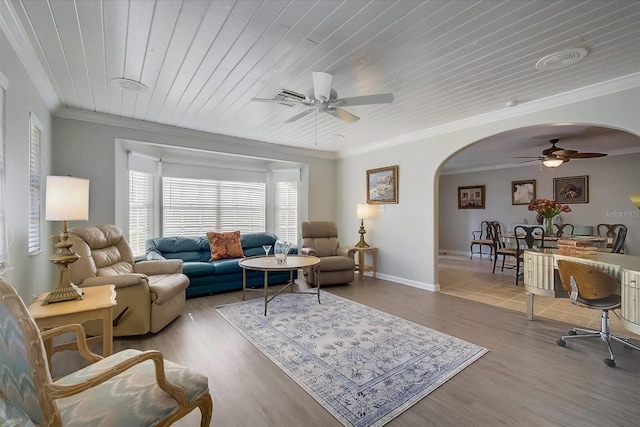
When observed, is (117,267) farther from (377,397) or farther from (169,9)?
(377,397)

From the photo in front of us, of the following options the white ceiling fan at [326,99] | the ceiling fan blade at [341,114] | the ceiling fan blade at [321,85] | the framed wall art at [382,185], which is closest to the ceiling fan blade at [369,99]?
the white ceiling fan at [326,99]

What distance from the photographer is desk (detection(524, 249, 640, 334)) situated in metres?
2.20

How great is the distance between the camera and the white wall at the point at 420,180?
9.81 ft

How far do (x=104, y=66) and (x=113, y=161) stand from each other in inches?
70.5

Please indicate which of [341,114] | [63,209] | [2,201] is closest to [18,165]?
[2,201]

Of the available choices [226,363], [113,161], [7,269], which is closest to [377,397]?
[226,363]

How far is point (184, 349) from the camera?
2.61m

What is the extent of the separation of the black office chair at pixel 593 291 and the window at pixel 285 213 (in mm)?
4624

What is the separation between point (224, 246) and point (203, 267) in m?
0.73

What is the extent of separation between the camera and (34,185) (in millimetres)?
2861

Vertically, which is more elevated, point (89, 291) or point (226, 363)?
point (89, 291)

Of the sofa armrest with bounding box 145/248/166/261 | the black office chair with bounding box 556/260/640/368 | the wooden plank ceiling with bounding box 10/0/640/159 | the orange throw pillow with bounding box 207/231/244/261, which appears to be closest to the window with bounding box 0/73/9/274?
the wooden plank ceiling with bounding box 10/0/640/159

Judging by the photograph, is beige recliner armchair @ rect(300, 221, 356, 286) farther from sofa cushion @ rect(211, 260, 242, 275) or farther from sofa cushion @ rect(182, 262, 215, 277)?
sofa cushion @ rect(182, 262, 215, 277)

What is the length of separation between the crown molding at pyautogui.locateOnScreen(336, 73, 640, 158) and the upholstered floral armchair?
422 cm
